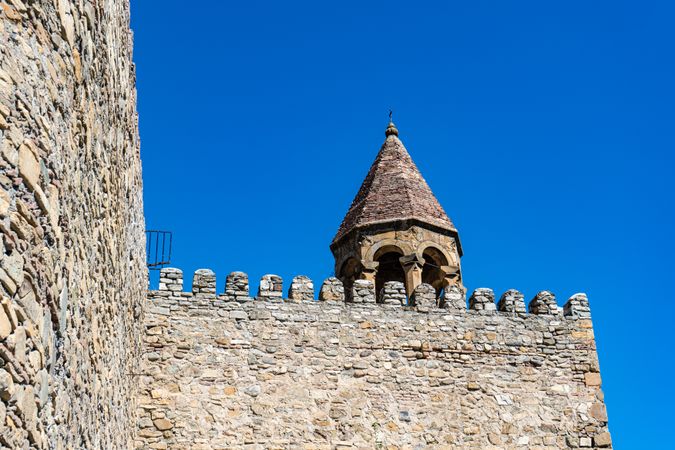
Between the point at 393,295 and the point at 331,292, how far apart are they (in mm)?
861

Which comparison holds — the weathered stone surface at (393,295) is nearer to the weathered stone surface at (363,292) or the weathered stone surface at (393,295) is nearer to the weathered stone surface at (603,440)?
the weathered stone surface at (363,292)

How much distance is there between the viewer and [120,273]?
702 cm

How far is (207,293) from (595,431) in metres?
5.38

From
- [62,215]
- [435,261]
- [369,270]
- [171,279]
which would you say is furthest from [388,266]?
[62,215]

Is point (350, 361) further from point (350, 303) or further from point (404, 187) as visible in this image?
point (404, 187)

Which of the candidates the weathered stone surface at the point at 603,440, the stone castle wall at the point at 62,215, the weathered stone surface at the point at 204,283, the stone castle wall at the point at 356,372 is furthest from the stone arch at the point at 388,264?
the stone castle wall at the point at 62,215

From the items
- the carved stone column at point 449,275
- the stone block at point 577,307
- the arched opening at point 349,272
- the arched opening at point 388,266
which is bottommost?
the stone block at point 577,307

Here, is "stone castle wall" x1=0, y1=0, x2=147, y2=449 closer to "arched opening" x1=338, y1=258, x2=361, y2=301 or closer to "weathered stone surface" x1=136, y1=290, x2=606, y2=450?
"weathered stone surface" x1=136, y1=290, x2=606, y2=450

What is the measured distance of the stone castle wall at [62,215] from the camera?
3359mm

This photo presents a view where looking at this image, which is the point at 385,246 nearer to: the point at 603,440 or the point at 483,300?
the point at 483,300

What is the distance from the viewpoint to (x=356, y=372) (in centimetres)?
1129

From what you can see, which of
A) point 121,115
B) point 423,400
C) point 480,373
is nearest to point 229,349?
point 423,400

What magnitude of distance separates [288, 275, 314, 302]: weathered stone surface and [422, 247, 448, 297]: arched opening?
3.34m

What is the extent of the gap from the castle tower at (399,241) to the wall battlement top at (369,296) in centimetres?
191
